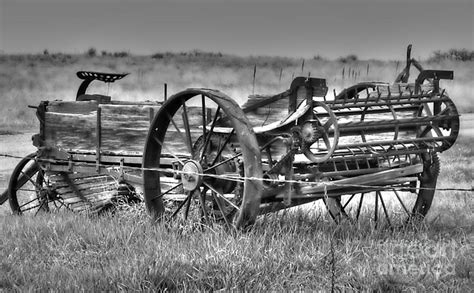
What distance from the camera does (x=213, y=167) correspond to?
6.82 m

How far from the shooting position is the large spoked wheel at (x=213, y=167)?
20.3ft

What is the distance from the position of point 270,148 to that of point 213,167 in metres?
0.58

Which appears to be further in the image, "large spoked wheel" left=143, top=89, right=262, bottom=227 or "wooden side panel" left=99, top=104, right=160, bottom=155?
"wooden side panel" left=99, top=104, right=160, bottom=155

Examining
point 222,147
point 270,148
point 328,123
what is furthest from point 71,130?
point 328,123

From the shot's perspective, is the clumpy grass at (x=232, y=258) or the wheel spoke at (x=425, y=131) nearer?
the clumpy grass at (x=232, y=258)

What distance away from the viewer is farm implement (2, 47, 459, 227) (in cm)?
632

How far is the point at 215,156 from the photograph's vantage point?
7066 mm

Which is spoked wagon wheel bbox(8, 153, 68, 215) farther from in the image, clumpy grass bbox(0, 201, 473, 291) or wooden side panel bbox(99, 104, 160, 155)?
clumpy grass bbox(0, 201, 473, 291)

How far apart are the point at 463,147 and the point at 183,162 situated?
Answer: 1127cm

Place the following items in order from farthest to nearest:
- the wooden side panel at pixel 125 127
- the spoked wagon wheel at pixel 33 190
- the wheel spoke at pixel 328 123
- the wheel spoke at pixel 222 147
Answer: the spoked wagon wheel at pixel 33 190 < the wooden side panel at pixel 125 127 < the wheel spoke at pixel 222 147 < the wheel spoke at pixel 328 123

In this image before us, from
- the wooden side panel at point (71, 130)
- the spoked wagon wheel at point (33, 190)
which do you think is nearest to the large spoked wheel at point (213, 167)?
the wooden side panel at point (71, 130)

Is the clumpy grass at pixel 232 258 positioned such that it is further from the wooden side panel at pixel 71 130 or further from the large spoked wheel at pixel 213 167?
the wooden side panel at pixel 71 130

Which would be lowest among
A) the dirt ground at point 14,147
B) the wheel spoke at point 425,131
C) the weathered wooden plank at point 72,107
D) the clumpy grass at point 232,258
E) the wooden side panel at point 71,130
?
the dirt ground at point 14,147

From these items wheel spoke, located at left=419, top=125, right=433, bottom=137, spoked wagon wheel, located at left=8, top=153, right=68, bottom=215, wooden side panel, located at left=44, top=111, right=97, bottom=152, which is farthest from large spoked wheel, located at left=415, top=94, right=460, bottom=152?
spoked wagon wheel, located at left=8, top=153, right=68, bottom=215
